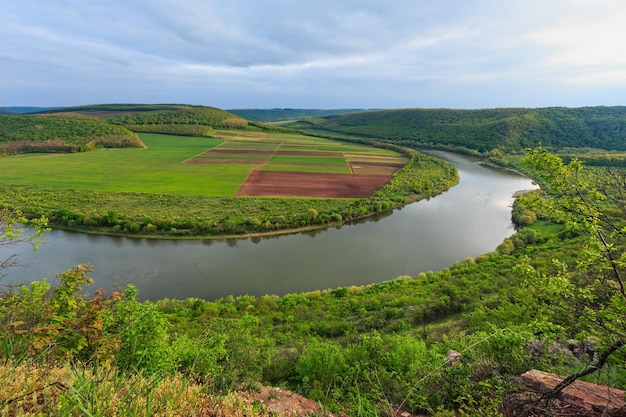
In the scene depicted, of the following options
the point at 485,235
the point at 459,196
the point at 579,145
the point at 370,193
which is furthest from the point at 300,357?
the point at 579,145

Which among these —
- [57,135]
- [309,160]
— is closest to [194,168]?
[309,160]

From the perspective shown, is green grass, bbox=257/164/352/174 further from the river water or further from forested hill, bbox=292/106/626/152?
forested hill, bbox=292/106/626/152

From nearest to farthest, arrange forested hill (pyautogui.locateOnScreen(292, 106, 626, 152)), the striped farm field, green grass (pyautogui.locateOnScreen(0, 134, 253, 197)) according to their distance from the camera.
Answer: green grass (pyautogui.locateOnScreen(0, 134, 253, 197)) < the striped farm field < forested hill (pyautogui.locateOnScreen(292, 106, 626, 152))

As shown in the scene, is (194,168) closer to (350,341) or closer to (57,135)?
(57,135)

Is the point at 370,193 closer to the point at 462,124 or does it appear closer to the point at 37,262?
the point at 37,262

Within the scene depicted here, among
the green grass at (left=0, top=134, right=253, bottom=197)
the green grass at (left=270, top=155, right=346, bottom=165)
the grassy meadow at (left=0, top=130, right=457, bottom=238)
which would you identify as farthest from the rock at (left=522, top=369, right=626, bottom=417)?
the green grass at (left=270, top=155, right=346, bottom=165)

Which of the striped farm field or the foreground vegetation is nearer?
the foreground vegetation

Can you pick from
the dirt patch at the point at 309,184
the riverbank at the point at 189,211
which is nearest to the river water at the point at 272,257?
the riverbank at the point at 189,211
